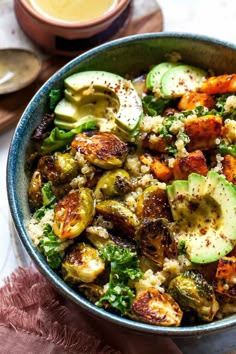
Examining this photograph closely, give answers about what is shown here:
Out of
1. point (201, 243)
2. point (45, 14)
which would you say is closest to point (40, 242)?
point (201, 243)

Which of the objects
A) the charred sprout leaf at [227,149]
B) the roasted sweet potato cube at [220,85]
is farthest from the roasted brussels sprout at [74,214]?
the roasted sweet potato cube at [220,85]

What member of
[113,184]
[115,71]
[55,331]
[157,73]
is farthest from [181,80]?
[55,331]

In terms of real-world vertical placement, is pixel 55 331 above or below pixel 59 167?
below

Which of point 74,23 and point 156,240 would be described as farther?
point 74,23

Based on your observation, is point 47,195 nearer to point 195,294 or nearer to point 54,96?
point 54,96

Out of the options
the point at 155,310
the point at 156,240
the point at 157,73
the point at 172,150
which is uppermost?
the point at 157,73

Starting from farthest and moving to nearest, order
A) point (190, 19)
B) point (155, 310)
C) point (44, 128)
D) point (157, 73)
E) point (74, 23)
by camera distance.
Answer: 1. point (190, 19)
2. point (74, 23)
3. point (157, 73)
4. point (44, 128)
5. point (155, 310)

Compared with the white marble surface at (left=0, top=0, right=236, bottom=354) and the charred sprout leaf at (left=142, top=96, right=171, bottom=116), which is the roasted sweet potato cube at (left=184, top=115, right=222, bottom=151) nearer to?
the charred sprout leaf at (left=142, top=96, right=171, bottom=116)
